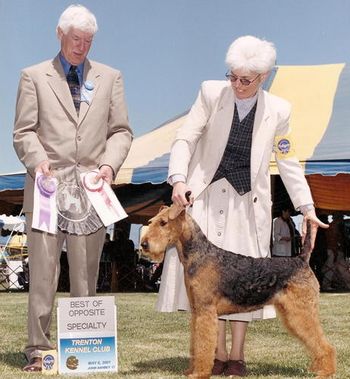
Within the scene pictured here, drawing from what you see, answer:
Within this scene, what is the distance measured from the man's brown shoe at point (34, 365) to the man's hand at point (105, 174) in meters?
1.06

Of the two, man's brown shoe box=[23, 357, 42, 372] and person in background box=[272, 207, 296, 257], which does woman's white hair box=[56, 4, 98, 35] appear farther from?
person in background box=[272, 207, 296, 257]

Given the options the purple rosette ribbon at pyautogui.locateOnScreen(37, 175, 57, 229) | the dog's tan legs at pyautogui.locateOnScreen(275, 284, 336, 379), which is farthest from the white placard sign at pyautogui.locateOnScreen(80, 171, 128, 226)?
the dog's tan legs at pyautogui.locateOnScreen(275, 284, 336, 379)

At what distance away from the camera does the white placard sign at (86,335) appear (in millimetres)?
3654

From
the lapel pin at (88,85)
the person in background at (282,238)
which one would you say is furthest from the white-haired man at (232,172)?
the person in background at (282,238)

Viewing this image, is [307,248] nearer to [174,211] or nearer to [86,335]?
[174,211]

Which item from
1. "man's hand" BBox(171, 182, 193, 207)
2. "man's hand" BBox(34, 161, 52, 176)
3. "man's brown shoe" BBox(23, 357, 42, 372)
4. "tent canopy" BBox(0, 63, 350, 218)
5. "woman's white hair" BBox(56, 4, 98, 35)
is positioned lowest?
"man's brown shoe" BBox(23, 357, 42, 372)

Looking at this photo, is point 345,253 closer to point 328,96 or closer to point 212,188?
point 328,96

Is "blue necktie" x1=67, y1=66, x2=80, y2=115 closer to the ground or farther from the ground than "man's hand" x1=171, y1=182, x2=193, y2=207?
farther from the ground

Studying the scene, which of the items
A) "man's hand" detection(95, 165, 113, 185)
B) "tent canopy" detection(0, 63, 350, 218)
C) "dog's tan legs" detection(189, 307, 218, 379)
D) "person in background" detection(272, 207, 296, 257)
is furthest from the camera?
"person in background" detection(272, 207, 296, 257)

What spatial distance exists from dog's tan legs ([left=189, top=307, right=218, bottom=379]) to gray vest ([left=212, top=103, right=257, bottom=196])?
2.46 ft

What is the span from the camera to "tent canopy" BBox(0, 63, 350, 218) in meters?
9.15

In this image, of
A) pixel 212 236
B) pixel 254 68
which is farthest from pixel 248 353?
pixel 254 68

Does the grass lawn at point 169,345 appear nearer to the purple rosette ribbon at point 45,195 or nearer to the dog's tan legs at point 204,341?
the dog's tan legs at point 204,341

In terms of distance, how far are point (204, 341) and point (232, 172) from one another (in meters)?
0.97
